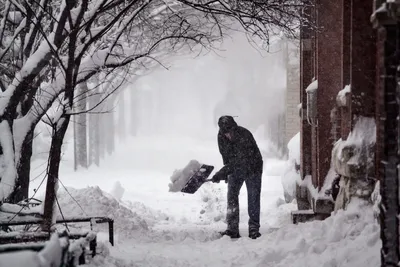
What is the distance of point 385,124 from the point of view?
3.59 meters

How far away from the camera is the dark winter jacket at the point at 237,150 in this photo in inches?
337

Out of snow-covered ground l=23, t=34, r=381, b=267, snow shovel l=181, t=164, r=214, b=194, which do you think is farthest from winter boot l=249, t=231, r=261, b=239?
snow shovel l=181, t=164, r=214, b=194

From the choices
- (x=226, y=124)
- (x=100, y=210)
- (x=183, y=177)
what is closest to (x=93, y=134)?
(x=100, y=210)

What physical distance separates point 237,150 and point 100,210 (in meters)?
3.64

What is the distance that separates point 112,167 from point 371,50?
24.7m

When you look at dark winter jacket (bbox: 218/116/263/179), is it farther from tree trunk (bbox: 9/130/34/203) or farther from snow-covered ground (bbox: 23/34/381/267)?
tree trunk (bbox: 9/130/34/203)

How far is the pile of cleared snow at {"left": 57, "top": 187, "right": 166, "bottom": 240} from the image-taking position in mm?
9820

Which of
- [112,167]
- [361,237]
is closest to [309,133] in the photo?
[361,237]

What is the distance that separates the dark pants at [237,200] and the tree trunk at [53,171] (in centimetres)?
317

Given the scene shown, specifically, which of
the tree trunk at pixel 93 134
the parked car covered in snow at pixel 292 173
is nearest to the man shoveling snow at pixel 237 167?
the parked car covered in snow at pixel 292 173

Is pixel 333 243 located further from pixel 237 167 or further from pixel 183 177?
pixel 183 177

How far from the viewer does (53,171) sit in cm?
621

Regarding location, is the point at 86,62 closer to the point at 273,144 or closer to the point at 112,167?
the point at 112,167

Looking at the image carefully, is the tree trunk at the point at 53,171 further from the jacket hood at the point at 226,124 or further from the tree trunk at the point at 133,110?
the tree trunk at the point at 133,110
